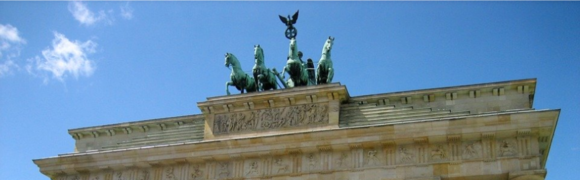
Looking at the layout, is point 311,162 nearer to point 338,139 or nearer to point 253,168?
point 338,139

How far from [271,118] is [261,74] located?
186 cm

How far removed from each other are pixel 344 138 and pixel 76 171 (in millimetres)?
8690

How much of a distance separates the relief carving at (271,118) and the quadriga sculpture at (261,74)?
1340 mm

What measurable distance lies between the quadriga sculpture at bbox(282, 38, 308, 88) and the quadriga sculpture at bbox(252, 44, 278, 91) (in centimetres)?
59

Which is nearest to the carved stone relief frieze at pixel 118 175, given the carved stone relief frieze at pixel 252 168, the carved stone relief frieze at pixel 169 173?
the carved stone relief frieze at pixel 169 173

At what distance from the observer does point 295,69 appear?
24344 millimetres

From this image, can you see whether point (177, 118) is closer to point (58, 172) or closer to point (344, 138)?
point (58, 172)

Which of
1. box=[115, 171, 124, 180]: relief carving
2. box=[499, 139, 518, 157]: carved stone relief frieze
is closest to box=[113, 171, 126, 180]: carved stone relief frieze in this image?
box=[115, 171, 124, 180]: relief carving

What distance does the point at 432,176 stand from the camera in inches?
818

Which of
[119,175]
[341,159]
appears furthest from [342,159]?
[119,175]

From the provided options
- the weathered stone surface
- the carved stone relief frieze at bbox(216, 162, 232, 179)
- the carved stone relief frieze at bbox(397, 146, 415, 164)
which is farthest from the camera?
the carved stone relief frieze at bbox(216, 162, 232, 179)

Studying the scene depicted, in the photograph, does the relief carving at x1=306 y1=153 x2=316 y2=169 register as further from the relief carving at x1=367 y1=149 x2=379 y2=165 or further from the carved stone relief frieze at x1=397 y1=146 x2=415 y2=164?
the carved stone relief frieze at x1=397 y1=146 x2=415 y2=164

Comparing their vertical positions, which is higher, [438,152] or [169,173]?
[169,173]

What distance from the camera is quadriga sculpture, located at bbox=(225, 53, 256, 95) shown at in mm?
25016
